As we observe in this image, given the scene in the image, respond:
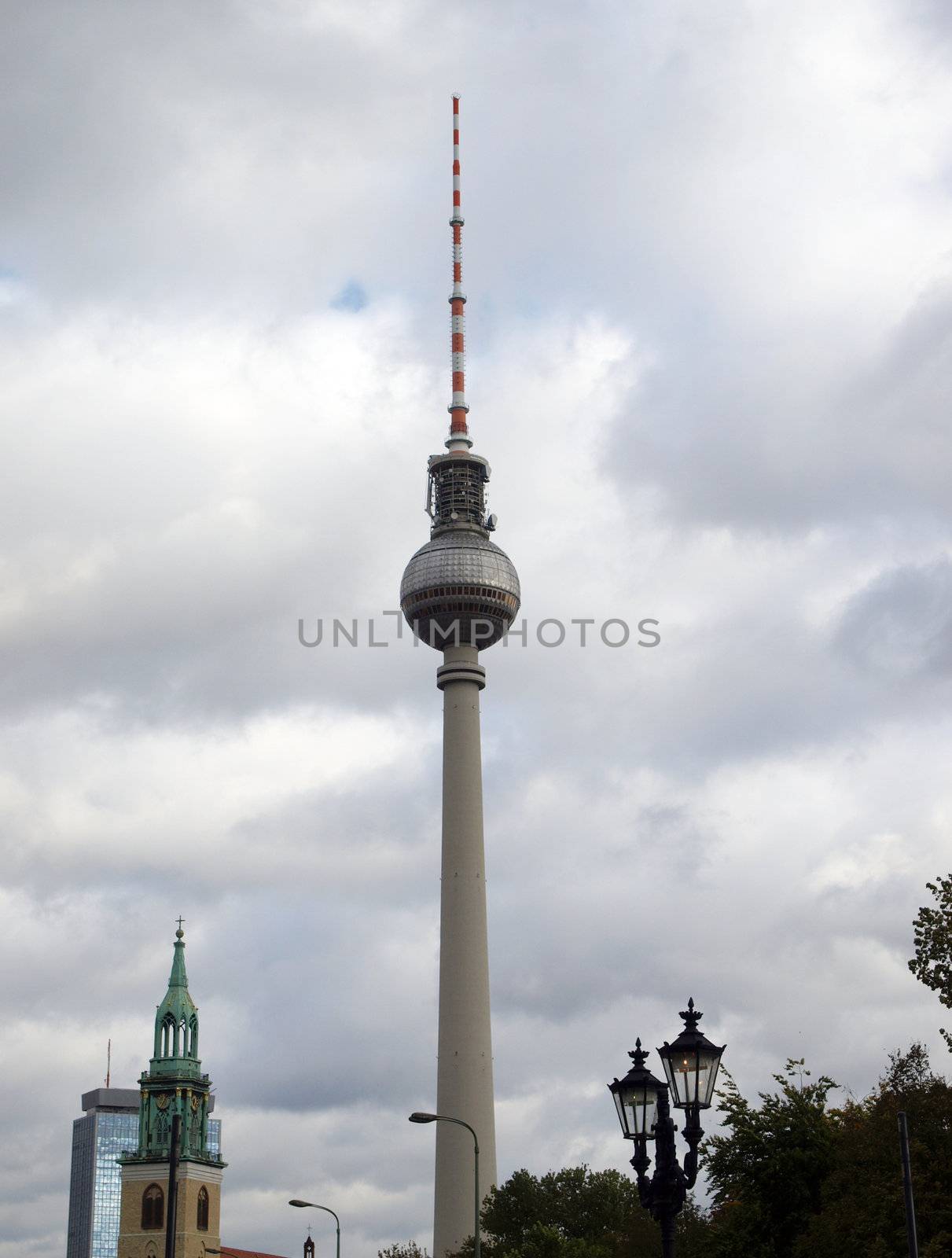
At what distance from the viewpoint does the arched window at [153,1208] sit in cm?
15350

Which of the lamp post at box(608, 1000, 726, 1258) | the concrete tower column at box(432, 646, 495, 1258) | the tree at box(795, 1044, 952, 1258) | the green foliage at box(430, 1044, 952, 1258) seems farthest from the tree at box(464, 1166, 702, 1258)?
the lamp post at box(608, 1000, 726, 1258)

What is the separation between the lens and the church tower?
6024 inches

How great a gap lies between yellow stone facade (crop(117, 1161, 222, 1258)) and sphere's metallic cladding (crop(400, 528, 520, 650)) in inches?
1965

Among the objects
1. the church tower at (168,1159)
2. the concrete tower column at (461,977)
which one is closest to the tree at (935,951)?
the concrete tower column at (461,977)

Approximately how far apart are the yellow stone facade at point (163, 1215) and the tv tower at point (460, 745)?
31.0 m

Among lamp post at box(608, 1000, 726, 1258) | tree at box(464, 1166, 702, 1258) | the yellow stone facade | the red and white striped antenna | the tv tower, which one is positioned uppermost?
the red and white striped antenna

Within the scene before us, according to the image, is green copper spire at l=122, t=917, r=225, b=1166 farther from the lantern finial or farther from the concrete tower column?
the lantern finial

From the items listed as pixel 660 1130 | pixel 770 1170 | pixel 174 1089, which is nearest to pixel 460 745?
pixel 174 1089

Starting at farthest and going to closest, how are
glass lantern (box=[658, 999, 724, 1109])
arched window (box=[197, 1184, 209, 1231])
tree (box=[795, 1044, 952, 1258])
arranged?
1. arched window (box=[197, 1184, 209, 1231])
2. tree (box=[795, 1044, 952, 1258])
3. glass lantern (box=[658, 999, 724, 1109])

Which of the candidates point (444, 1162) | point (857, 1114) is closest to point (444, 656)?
point (444, 1162)

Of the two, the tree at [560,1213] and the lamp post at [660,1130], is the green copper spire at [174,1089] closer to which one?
the tree at [560,1213]

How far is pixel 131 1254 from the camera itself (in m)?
153

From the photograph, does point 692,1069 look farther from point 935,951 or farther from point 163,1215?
point 163,1215

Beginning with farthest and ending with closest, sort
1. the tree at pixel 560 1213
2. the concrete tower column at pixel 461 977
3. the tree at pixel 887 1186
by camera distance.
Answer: the concrete tower column at pixel 461 977
the tree at pixel 560 1213
the tree at pixel 887 1186
